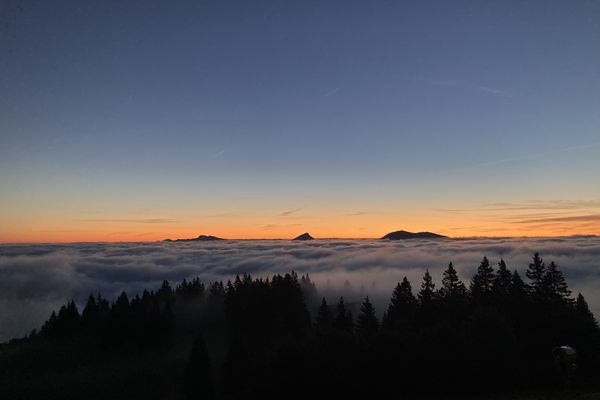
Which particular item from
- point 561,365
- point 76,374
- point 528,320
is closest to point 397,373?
point 561,365

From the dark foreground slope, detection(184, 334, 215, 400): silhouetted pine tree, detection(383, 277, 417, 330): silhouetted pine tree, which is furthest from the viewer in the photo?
detection(383, 277, 417, 330): silhouetted pine tree

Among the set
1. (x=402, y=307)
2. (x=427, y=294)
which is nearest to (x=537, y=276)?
(x=427, y=294)

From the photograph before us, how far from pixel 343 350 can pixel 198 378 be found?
91.4 ft

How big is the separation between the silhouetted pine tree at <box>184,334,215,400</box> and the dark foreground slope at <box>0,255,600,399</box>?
169 millimetres

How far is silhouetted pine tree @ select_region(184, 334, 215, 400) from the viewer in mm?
64688

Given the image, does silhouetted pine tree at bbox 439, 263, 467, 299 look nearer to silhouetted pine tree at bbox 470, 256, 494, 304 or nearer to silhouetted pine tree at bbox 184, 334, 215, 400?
silhouetted pine tree at bbox 470, 256, 494, 304

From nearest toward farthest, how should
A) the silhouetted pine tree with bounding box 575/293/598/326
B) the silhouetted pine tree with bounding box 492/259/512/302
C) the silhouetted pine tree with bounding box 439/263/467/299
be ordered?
the silhouetted pine tree with bounding box 575/293/598/326 < the silhouetted pine tree with bounding box 492/259/512/302 < the silhouetted pine tree with bounding box 439/263/467/299

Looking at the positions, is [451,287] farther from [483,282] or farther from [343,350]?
[343,350]

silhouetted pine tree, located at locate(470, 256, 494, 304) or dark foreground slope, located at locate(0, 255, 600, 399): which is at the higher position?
silhouetted pine tree, located at locate(470, 256, 494, 304)

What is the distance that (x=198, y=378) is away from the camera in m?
65.5

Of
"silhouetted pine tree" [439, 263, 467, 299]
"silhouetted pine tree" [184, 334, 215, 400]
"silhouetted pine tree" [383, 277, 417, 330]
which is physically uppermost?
"silhouetted pine tree" [439, 263, 467, 299]

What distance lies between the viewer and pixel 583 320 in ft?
175

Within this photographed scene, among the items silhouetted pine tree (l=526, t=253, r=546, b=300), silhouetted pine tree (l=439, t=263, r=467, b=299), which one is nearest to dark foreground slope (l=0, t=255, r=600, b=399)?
silhouetted pine tree (l=526, t=253, r=546, b=300)

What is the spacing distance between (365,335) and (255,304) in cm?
4646
